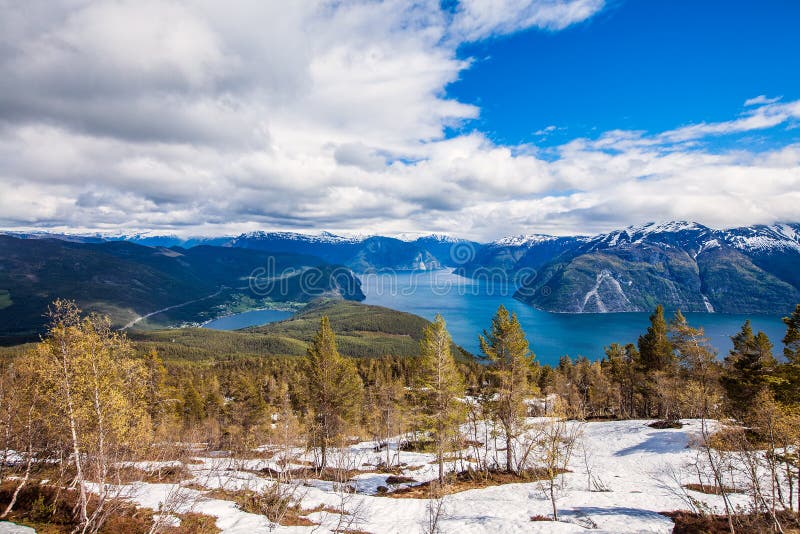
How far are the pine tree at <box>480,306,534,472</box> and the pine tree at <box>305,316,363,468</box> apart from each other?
13019mm

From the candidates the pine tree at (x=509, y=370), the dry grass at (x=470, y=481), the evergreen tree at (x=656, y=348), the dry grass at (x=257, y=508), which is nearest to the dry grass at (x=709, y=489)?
the dry grass at (x=470, y=481)

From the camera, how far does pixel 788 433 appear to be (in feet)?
54.4

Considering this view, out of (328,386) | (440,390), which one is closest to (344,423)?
(328,386)

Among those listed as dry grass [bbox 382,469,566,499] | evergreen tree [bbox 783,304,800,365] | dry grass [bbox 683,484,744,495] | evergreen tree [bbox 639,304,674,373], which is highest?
evergreen tree [bbox 783,304,800,365]

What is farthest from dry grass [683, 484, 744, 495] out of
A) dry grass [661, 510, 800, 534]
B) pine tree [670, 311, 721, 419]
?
pine tree [670, 311, 721, 419]

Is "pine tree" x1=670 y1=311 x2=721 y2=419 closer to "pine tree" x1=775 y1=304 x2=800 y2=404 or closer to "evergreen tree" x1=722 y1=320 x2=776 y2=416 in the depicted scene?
"evergreen tree" x1=722 y1=320 x2=776 y2=416

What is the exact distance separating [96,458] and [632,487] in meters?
34.3

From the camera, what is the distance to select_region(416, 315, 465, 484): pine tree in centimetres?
2752

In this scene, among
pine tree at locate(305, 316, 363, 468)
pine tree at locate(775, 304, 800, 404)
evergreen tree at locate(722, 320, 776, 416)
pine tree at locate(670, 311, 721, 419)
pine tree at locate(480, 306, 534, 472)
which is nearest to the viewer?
pine tree at locate(775, 304, 800, 404)

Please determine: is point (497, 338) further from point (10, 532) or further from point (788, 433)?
point (10, 532)

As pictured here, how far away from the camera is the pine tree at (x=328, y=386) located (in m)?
33.4

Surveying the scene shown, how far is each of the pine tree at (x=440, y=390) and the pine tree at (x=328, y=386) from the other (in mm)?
8019

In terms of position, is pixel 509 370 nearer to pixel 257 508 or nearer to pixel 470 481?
pixel 470 481

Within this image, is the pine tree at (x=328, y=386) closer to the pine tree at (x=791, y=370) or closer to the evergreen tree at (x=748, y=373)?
the pine tree at (x=791, y=370)
